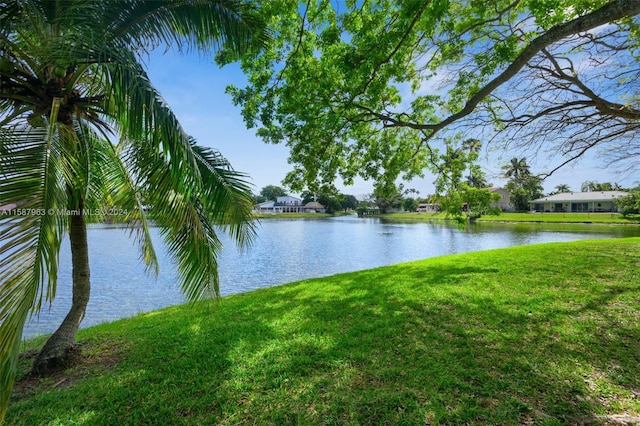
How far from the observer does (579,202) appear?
46.3 meters

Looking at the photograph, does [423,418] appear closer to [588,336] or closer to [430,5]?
[588,336]

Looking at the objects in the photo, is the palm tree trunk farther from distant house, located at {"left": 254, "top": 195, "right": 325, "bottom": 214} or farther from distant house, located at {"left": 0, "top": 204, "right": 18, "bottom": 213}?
distant house, located at {"left": 254, "top": 195, "right": 325, "bottom": 214}

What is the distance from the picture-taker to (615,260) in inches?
310

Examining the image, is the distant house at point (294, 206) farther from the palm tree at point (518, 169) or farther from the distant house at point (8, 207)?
the distant house at point (8, 207)

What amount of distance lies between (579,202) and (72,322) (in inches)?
2415

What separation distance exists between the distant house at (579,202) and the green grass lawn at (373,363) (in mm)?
52328

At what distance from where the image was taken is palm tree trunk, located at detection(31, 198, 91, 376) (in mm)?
3822

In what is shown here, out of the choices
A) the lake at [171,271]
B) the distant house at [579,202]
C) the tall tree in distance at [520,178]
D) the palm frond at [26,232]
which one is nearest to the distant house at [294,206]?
the distant house at [579,202]

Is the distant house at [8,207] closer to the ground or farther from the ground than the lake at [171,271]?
farther from the ground

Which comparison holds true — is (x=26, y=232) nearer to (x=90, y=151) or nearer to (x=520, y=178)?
(x=90, y=151)

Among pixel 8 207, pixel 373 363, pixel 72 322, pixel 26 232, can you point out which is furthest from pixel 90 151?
pixel 373 363

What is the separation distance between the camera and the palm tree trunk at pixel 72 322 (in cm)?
382

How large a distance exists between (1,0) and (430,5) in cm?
530

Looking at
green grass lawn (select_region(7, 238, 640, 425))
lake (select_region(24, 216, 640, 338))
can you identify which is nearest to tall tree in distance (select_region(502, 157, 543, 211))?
green grass lawn (select_region(7, 238, 640, 425))
